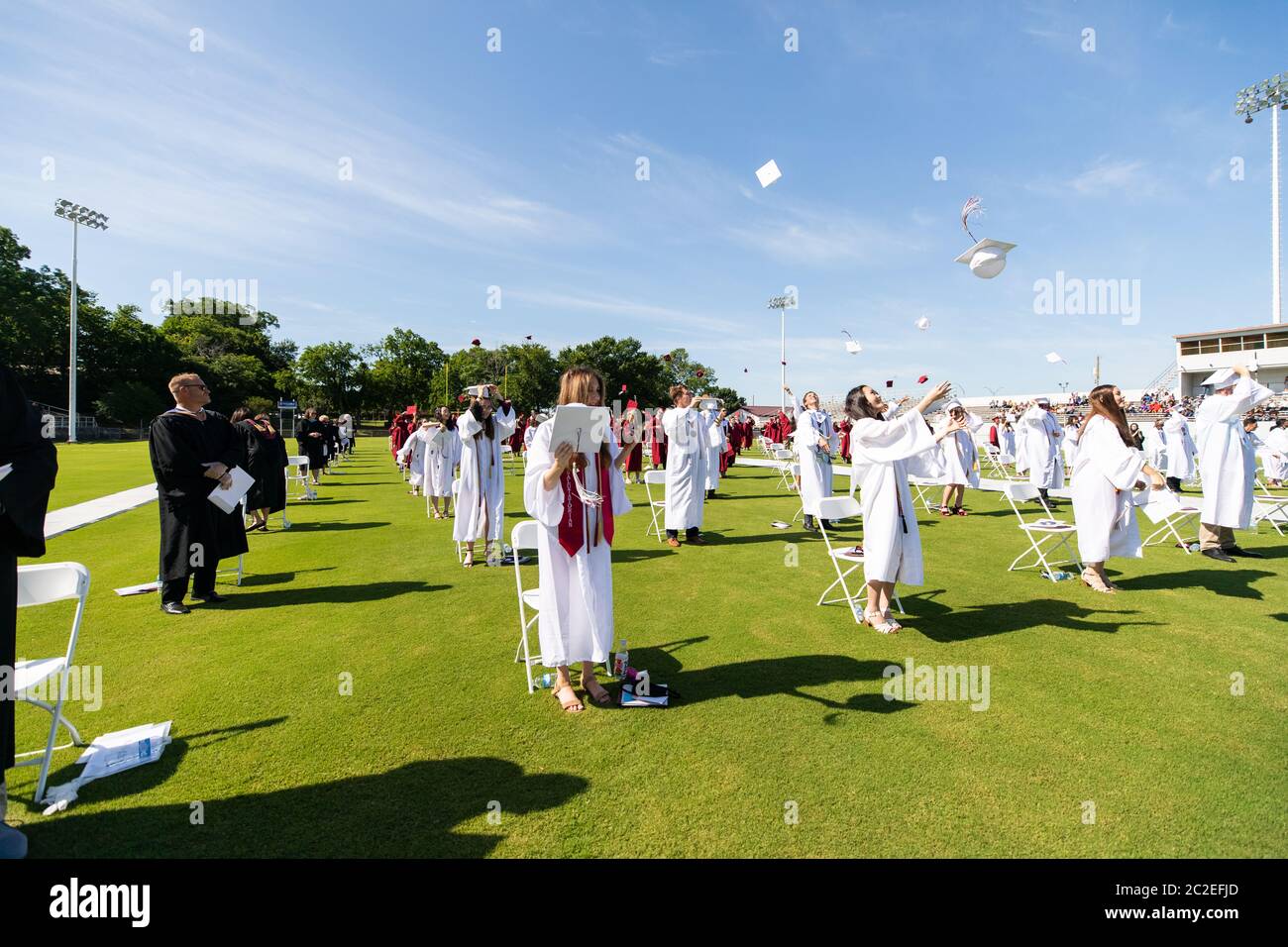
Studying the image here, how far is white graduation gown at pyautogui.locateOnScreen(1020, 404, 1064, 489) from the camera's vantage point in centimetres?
1338

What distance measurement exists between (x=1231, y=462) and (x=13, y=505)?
12.1 metres

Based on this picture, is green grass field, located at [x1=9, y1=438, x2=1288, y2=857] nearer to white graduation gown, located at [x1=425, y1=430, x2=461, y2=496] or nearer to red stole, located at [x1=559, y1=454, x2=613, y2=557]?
red stole, located at [x1=559, y1=454, x2=613, y2=557]

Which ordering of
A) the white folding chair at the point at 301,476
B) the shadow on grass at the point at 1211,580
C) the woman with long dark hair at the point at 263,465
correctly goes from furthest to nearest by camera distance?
1. the white folding chair at the point at 301,476
2. the woman with long dark hair at the point at 263,465
3. the shadow on grass at the point at 1211,580

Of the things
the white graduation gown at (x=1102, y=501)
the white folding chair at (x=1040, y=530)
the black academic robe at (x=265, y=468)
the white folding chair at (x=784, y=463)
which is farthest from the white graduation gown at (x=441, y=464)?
the white graduation gown at (x=1102, y=501)

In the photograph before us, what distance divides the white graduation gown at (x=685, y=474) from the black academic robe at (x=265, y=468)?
708 cm

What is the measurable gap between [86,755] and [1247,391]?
12.3 m

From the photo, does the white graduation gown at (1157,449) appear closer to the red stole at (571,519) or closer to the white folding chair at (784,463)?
the white folding chair at (784,463)

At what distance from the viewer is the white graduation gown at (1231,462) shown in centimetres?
817

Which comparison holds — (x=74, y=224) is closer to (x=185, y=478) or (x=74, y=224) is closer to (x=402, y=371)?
(x=402, y=371)

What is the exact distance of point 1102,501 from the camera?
6430 millimetres

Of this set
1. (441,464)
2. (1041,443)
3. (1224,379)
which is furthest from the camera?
(1041,443)

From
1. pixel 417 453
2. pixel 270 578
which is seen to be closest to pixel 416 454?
pixel 417 453

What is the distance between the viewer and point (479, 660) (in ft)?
15.6
